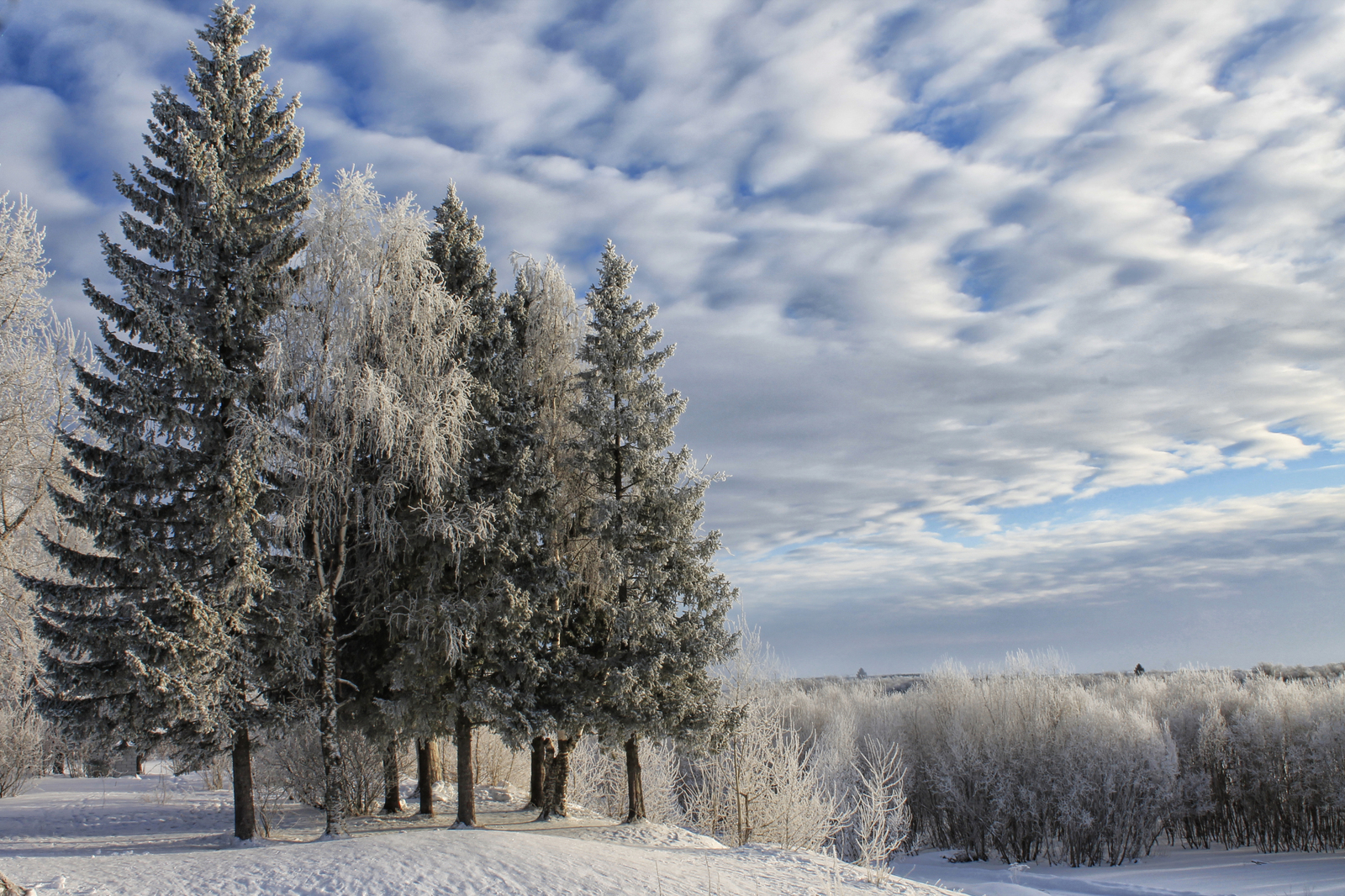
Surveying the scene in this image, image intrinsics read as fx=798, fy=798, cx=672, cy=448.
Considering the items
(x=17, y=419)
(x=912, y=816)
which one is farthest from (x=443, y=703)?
(x=912, y=816)

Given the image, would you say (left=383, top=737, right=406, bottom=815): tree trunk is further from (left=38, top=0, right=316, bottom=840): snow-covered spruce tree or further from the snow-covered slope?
(left=38, top=0, right=316, bottom=840): snow-covered spruce tree

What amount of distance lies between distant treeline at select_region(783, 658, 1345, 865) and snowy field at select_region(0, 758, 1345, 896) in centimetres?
422

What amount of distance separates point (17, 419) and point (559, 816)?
1673 centimetres

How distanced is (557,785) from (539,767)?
1.82 m

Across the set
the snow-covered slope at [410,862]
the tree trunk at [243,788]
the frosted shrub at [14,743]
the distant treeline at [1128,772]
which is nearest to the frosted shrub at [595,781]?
the distant treeline at [1128,772]

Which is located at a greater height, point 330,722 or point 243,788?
point 330,722

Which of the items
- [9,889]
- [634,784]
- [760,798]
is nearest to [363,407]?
[9,889]

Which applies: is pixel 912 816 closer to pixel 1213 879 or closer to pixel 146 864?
pixel 1213 879

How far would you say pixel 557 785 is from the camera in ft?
62.9

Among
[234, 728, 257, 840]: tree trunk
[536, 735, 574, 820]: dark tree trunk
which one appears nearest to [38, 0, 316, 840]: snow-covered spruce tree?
[234, 728, 257, 840]: tree trunk

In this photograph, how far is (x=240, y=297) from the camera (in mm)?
15828

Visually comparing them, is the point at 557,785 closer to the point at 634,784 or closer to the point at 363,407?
the point at 634,784

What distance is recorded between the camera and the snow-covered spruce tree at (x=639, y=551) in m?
17.8

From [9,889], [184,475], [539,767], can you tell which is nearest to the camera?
[9,889]
